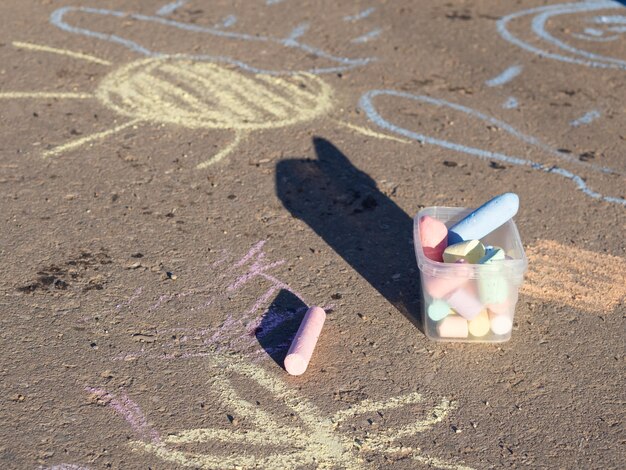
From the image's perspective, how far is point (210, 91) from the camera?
17.8ft

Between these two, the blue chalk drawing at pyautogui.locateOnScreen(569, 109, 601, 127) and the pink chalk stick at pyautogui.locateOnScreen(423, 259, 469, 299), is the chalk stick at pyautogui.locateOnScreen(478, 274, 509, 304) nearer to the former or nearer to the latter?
the pink chalk stick at pyautogui.locateOnScreen(423, 259, 469, 299)

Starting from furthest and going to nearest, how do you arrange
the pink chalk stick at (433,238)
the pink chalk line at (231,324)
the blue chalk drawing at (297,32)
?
the blue chalk drawing at (297,32), the pink chalk stick at (433,238), the pink chalk line at (231,324)

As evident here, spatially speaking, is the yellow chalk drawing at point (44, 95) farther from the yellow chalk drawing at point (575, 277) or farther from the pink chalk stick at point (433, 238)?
the yellow chalk drawing at point (575, 277)

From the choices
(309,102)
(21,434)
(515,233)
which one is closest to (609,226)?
(515,233)

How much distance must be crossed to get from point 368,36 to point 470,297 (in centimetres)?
320

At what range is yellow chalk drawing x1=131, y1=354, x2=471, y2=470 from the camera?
9.90ft

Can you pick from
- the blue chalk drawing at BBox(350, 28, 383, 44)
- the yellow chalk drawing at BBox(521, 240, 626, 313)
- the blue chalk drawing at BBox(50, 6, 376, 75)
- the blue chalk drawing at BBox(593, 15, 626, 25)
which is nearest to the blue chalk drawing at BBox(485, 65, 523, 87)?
the blue chalk drawing at BBox(50, 6, 376, 75)

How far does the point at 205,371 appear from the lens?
3.37 meters

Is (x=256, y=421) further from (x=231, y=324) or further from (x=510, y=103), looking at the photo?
(x=510, y=103)

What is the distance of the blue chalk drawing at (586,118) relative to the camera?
5277 mm

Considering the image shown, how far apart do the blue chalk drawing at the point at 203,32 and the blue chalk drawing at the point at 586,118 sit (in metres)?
1.36

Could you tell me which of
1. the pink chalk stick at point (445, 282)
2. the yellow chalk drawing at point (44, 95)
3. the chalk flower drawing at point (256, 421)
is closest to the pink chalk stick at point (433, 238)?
the pink chalk stick at point (445, 282)

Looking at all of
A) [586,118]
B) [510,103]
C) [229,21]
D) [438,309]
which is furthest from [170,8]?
[438,309]

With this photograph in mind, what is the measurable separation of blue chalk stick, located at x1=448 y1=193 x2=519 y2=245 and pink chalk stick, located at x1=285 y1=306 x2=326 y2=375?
2.03ft
